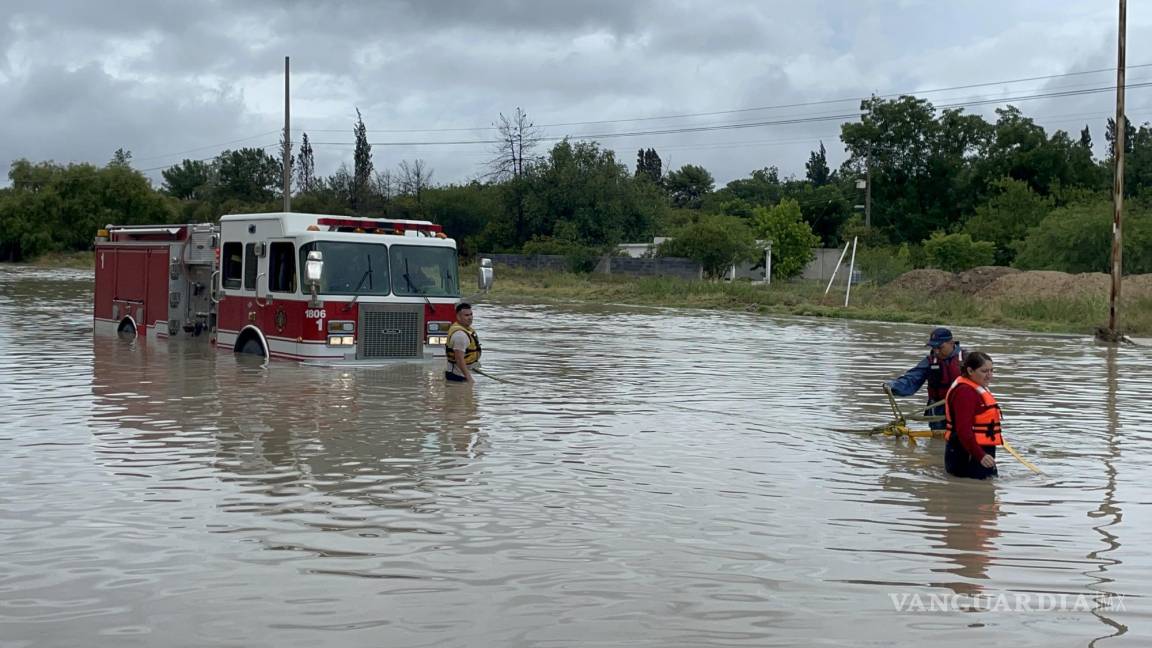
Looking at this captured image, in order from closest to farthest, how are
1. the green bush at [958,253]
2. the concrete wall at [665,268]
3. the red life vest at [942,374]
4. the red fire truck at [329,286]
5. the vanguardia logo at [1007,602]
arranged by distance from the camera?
the vanguardia logo at [1007,602]
the red life vest at [942,374]
the red fire truck at [329,286]
the concrete wall at [665,268]
the green bush at [958,253]

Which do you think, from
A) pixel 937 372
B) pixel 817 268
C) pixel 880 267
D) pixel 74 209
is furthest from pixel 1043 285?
pixel 74 209

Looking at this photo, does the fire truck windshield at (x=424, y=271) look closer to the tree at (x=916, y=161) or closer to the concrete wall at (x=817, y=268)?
the concrete wall at (x=817, y=268)

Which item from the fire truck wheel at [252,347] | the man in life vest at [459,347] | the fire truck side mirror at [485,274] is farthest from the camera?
the fire truck wheel at [252,347]

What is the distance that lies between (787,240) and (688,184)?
62.7 m

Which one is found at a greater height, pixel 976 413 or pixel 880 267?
pixel 880 267

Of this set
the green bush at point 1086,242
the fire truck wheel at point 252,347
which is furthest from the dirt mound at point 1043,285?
the fire truck wheel at point 252,347

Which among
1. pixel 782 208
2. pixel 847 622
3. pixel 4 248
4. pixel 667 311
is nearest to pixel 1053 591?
pixel 847 622

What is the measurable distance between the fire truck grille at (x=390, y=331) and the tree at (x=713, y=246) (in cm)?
4841

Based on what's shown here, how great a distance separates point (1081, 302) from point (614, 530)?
3335 centimetres

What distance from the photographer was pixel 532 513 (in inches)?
344

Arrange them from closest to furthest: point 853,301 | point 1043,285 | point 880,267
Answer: point 853,301
point 1043,285
point 880,267

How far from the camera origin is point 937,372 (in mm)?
12422

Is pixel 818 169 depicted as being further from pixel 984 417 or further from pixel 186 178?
pixel 984 417

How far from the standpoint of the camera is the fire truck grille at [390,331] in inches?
712
